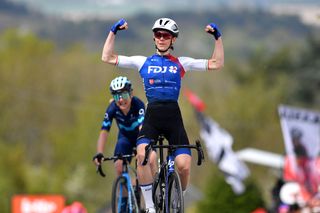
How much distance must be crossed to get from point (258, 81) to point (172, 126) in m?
81.3

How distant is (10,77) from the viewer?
10438 centimetres

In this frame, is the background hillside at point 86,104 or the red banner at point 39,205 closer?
the red banner at point 39,205

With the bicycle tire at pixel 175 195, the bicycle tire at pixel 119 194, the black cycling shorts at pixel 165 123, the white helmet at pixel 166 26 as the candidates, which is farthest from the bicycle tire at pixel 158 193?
the bicycle tire at pixel 119 194

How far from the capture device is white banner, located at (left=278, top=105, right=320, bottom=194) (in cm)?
2577

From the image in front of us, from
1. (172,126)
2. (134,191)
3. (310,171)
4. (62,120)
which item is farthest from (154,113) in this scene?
(62,120)

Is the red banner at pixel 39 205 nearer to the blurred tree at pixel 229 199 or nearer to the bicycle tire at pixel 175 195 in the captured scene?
the blurred tree at pixel 229 199

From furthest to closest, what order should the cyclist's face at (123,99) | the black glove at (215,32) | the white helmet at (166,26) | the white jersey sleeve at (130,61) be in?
the cyclist's face at (123,99), the white jersey sleeve at (130,61), the black glove at (215,32), the white helmet at (166,26)

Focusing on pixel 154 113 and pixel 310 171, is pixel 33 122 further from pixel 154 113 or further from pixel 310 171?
pixel 154 113

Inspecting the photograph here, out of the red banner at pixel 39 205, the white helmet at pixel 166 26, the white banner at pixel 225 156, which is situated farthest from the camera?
the red banner at pixel 39 205

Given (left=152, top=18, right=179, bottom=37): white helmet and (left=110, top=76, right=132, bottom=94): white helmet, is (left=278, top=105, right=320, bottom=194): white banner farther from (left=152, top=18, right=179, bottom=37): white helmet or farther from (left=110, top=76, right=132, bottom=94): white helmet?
(left=152, top=18, right=179, bottom=37): white helmet

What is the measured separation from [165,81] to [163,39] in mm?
583

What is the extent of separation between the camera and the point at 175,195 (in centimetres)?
1498

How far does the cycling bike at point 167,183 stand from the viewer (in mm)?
14867

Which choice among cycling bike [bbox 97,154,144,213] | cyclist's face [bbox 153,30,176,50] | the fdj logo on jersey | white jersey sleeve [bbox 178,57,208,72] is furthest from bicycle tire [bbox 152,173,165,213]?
cycling bike [bbox 97,154,144,213]
